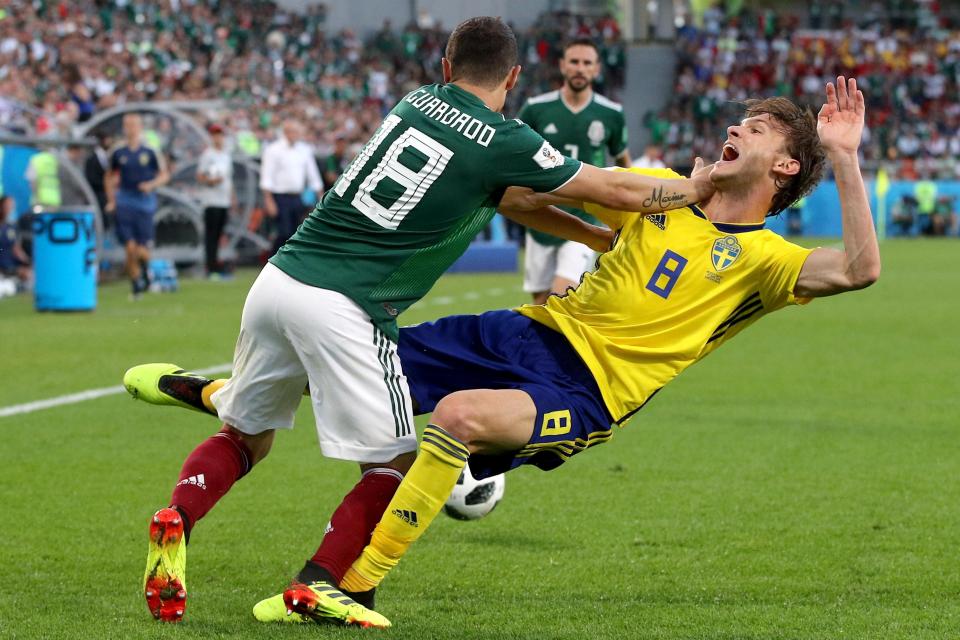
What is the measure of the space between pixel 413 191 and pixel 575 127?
6.13 metres

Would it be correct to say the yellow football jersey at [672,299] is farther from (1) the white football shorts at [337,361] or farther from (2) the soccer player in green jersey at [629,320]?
(1) the white football shorts at [337,361]

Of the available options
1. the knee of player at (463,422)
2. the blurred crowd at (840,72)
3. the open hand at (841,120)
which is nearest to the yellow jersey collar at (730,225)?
the open hand at (841,120)

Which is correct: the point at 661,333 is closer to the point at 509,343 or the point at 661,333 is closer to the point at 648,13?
the point at 509,343

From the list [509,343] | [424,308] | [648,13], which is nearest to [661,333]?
[509,343]

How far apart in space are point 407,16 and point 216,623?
128 ft

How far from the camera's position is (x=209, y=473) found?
452 centimetres

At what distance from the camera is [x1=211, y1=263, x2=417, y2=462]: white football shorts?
4.20 metres

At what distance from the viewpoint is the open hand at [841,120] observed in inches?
172

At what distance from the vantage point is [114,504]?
6.07 meters

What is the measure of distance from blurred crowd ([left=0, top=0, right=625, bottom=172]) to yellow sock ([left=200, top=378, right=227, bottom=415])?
15.1 m

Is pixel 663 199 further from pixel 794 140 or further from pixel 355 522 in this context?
pixel 355 522

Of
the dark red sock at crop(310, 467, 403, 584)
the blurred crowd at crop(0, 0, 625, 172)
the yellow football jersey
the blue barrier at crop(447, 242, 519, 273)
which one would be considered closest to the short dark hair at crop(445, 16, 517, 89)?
the yellow football jersey

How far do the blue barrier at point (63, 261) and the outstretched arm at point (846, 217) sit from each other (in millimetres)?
11687

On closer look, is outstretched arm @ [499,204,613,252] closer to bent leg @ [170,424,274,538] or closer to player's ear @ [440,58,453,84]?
player's ear @ [440,58,453,84]
